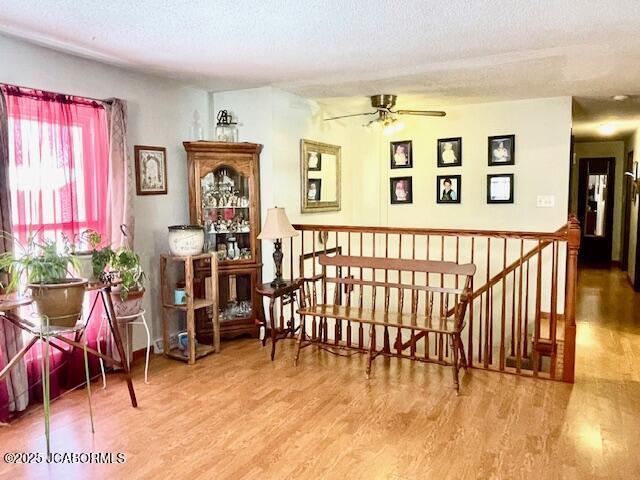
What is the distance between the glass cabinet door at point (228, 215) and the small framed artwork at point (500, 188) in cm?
260

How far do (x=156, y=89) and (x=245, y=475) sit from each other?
3024 mm

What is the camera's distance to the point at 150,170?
393 centimetres

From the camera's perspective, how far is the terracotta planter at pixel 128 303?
11.0 feet

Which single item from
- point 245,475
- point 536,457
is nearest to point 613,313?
point 536,457

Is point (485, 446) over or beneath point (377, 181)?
beneath

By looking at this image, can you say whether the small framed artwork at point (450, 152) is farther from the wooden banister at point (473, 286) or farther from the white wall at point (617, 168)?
the white wall at point (617, 168)

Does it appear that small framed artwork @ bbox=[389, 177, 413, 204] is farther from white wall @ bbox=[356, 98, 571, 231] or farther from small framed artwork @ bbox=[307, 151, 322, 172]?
small framed artwork @ bbox=[307, 151, 322, 172]

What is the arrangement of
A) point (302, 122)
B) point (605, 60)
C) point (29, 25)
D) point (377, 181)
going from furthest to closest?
1. point (377, 181)
2. point (302, 122)
3. point (605, 60)
4. point (29, 25)

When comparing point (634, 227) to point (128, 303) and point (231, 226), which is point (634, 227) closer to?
point (231, 226)

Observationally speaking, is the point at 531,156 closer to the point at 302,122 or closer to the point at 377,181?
the point at 377,181

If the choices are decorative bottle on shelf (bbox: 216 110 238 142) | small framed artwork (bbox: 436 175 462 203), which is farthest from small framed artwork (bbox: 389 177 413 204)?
decorative bottle on shelf (bbox: 216 110 238 142)

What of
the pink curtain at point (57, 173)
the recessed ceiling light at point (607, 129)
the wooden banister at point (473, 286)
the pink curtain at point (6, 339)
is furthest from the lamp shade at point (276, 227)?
the recessed ceiling light at point (607, 129)

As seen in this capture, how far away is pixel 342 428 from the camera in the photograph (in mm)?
2734

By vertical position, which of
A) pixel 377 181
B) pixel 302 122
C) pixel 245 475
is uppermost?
pixel 302 122
